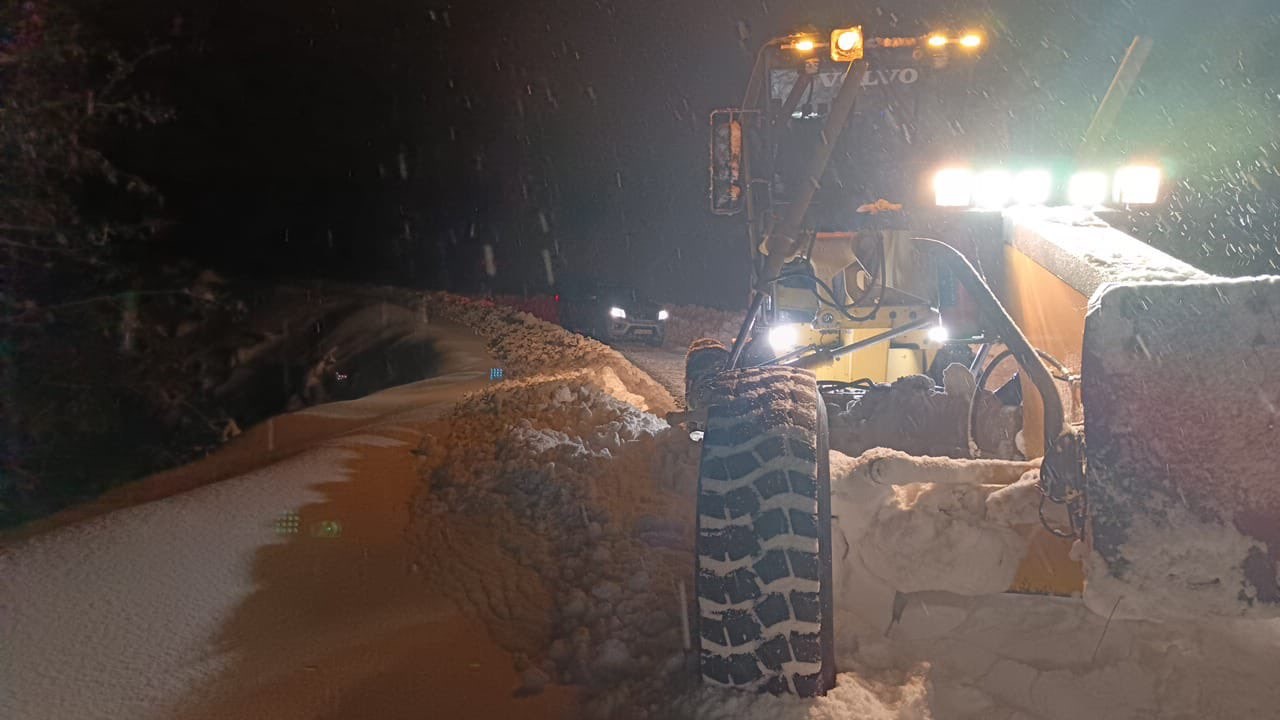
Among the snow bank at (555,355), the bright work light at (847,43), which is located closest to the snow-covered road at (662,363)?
the snow bank at (555,355)

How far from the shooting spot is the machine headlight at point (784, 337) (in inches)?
272

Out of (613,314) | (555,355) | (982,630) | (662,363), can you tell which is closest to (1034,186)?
(982,630)

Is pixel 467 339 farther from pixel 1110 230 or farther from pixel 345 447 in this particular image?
pixel 1110 230

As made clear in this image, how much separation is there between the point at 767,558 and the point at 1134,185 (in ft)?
9.66

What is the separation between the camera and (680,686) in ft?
11.3

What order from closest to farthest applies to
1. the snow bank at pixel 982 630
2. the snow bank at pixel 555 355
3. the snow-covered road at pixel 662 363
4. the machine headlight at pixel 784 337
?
the snow bank at pixel 982 630
the machine headlight at pixel 784 337
the snow bank at pixel 555 355
the snow-covered road at pixel 662 363

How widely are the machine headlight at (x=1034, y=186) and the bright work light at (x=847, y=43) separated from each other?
105 centimetres

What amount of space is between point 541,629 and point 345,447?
3.93 meters

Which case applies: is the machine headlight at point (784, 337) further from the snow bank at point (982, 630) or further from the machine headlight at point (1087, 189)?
the snow bank at point (982, 630)

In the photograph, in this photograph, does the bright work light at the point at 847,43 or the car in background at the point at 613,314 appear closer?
the bright work light at the point at 847,43

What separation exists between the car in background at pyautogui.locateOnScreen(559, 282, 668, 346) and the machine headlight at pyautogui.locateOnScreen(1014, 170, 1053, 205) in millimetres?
14642

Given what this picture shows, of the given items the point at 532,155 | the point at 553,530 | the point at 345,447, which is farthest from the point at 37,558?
the point at 532,155

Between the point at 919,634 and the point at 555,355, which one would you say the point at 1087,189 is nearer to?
the point at 919,634

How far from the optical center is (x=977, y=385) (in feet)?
17.1
